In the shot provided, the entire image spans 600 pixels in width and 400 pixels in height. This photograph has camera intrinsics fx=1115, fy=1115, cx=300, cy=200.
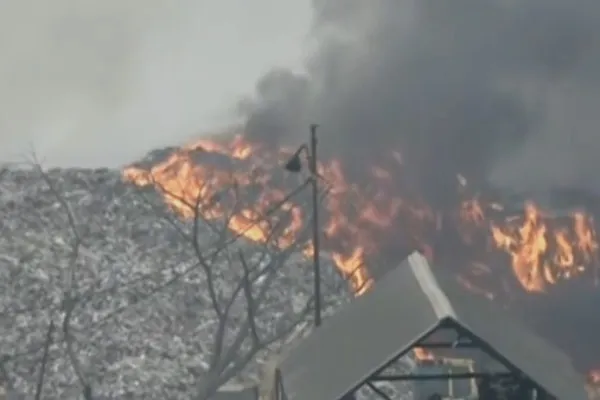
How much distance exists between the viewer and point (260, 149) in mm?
27375

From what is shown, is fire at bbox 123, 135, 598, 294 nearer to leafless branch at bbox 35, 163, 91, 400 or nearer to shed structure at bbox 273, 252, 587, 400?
leafless branch at bbox 35, 163, 91, 400

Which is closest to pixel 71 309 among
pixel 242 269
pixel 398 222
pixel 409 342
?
pixel 242 269

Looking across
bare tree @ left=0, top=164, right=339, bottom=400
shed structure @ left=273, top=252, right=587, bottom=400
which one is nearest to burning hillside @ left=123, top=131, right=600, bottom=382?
bare tree @ left=0, top=164, right=339, bottom=400

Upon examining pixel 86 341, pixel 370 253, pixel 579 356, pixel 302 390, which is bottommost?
pixel 302 390

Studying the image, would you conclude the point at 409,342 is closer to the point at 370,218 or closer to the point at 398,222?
the point at 398,222

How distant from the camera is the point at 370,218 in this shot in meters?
25.3

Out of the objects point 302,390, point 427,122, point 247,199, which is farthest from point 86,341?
point 302,390

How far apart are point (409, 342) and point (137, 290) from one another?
1818 centimetres

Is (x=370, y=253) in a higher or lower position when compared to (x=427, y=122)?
lower

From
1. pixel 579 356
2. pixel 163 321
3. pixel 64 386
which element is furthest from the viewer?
pixel 163 321

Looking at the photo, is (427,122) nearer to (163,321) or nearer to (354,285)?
(354,285)

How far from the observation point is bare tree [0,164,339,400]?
2088cm

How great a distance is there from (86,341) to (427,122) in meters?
9.38

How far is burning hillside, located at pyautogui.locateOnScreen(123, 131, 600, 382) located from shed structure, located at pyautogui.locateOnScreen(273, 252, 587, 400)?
14835 mm
